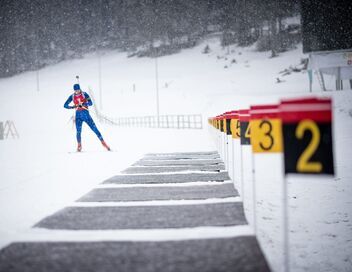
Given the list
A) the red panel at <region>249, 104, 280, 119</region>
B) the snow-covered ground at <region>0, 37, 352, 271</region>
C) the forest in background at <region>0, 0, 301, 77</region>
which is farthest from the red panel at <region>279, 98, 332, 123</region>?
the forest in background at <region>0, 0, 301, 77</region>

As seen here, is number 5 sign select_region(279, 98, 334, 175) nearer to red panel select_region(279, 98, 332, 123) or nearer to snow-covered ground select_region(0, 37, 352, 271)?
red panel select_region(279, 98, 332, 123)

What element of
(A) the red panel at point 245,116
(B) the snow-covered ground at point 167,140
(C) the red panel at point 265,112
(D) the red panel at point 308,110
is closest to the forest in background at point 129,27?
(B) the snow-covered ground at point 167,140

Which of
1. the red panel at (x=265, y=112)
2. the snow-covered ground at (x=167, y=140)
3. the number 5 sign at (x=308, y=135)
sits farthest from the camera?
the snow-covered ground at (x=167, y=140)

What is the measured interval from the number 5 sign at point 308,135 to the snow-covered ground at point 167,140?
1.91 m

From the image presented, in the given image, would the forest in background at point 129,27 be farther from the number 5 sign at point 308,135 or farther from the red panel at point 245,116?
the number 5 sign at point 308,135

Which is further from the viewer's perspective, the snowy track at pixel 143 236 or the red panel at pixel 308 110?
the snowy track at pixel 143 236

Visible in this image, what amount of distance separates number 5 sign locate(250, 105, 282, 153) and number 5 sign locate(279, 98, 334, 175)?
4.69 ft

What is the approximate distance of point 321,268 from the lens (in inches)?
207

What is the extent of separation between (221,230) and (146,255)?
1046 mm

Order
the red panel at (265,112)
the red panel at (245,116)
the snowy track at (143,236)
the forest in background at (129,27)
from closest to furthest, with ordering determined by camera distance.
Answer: the snowy track at (143,236) → the red panel at (265,112) → the red panel at (245,116) → the forest in background at (129,27)

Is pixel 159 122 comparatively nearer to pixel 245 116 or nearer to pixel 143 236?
pixel 245 116

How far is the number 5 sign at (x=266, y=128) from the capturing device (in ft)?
15.8

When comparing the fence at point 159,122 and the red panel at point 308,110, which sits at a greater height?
the fence at point 159,122

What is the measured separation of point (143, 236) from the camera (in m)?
4.16
